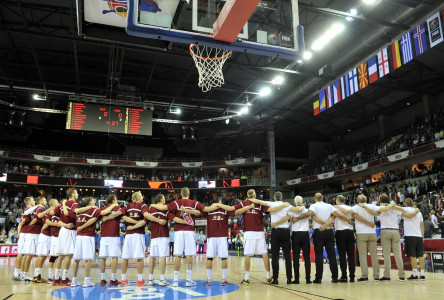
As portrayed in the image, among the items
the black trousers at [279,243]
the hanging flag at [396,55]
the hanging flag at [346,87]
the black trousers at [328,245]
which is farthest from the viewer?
the hanging flag at [346,87]

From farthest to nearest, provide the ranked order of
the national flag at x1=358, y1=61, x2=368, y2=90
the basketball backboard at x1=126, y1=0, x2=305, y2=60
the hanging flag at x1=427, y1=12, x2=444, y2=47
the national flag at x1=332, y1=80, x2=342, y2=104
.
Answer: the national flag at x1=332, y1=80, x2=342, y2=104 → the national flag at x1=358, y1=61, x2=368, y2=90 → the hanging flag at x1=427, y1=12, x2=444, y2=47 → the basketball backboard at x1=126, y1=0, x2=305, y2=60

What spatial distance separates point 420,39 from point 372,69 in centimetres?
272

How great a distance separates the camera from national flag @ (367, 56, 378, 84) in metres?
16.2

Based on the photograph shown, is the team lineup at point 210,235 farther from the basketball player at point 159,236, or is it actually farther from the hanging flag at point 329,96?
the hanging flag at point 329,96

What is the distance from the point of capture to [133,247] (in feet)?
25.2

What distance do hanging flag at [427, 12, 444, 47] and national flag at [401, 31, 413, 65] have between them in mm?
955

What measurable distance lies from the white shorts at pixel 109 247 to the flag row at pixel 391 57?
1325cm

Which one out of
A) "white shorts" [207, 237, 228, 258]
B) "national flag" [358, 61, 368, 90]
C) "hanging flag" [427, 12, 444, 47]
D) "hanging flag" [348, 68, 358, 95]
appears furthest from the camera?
"hanging flag" [348, 68, 358, 95]

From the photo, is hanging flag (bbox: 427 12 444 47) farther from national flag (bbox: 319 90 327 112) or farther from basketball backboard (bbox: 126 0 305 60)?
basketball backboard (bbox: 126 0 305 60)

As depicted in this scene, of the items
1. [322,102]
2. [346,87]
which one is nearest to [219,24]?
[346,87]

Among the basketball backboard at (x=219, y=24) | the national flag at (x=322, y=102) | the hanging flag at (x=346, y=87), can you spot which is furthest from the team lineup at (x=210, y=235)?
the national flag at (x=322, y=102)

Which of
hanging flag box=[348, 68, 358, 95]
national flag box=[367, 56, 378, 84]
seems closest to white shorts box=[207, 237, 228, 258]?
national flag box=[367, 56, 378, 84]

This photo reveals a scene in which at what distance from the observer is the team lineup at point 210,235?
764 centimetres

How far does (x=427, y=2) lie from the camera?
49.2 ft
